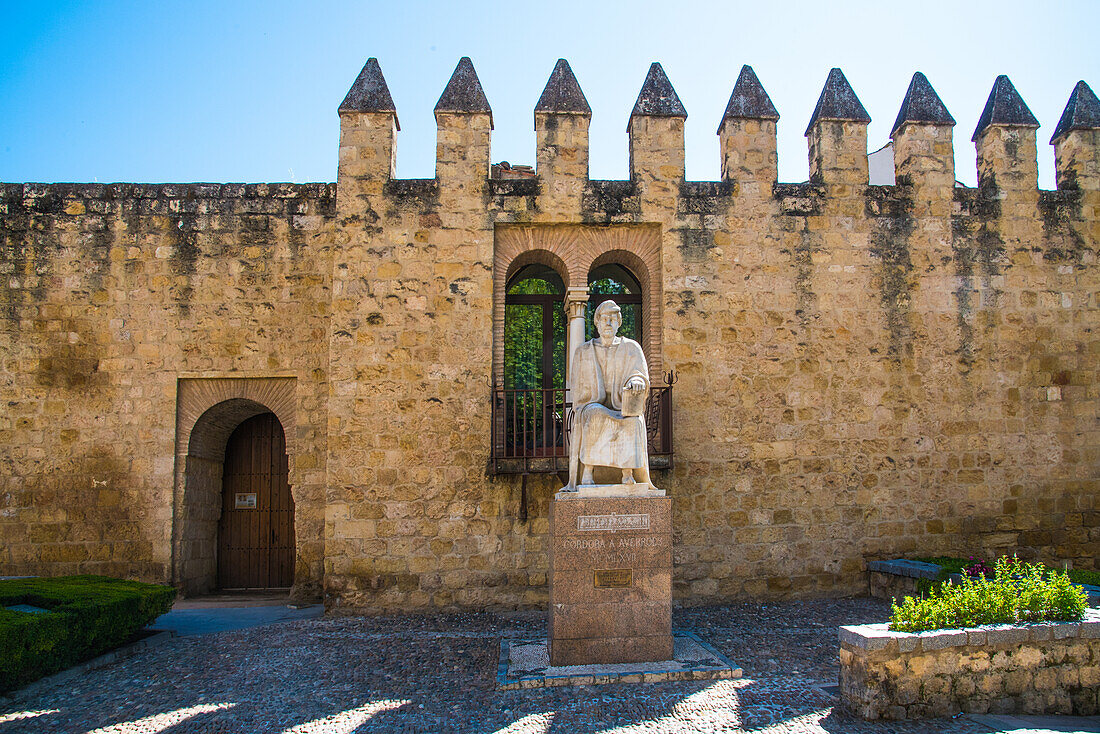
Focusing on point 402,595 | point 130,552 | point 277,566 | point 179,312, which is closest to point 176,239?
point 179,312

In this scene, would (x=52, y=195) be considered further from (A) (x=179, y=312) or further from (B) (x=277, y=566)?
(B) (x=277, y=566)

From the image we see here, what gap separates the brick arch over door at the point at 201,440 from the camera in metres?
8.97

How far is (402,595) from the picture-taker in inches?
320

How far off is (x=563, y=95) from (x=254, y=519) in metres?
6.92

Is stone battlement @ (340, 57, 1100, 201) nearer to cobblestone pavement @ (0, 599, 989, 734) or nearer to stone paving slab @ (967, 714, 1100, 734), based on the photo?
cobblestone pavement @ (0, 599, 989, 734)

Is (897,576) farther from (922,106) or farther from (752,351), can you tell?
(922,106)

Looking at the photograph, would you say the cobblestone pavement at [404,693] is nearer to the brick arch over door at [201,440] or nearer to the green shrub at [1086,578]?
the green shrub at [1086,578]

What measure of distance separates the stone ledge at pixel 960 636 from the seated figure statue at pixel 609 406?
6.30ft

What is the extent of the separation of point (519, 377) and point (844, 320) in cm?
739

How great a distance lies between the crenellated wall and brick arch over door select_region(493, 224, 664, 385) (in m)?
0.04

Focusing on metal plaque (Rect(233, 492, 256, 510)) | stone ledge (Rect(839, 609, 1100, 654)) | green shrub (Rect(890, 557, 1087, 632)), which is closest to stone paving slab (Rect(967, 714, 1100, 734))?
stone ledge (Rect(839, 609, 1100, 654))

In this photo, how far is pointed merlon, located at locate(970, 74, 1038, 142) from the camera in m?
9.31

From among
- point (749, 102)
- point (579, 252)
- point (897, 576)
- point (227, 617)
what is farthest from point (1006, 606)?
point (227, 617)

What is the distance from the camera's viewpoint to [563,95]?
895 cm
